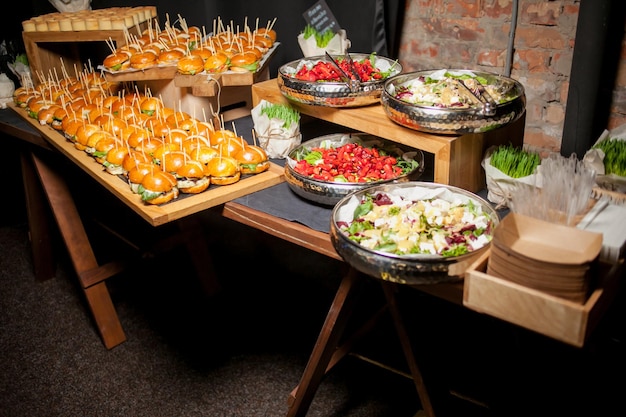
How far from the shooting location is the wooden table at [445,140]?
206 centimetres

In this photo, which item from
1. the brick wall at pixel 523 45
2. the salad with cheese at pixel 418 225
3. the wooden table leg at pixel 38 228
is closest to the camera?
the salad with cheese at pixel 418 225

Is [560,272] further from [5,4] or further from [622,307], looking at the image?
[5,4]

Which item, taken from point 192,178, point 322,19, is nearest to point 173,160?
point 192,178

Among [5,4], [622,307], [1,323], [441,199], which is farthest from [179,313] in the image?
[5,4]

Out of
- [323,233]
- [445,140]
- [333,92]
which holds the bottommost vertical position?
[323,233]

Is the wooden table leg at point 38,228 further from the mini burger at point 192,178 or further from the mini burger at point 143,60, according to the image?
the mini burger at point 192,178

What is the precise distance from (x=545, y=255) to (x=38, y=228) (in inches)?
131

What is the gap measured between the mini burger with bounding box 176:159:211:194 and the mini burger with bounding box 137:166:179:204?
4 centimetres

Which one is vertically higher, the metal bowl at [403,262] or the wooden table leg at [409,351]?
the metal bowl at [403,262]

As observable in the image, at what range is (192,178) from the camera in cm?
233

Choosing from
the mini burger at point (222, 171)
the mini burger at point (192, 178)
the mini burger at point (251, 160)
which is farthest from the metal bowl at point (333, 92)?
the mini burger at point (192, 178)

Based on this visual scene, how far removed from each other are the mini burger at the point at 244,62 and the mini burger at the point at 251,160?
63cm

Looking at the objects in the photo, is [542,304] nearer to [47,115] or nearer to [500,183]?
[500,183]

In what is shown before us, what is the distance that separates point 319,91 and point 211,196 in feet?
1.98
